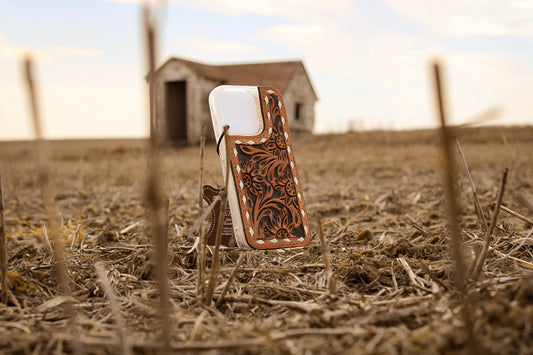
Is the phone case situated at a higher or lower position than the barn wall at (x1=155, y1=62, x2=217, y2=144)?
lower

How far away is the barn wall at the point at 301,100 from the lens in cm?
1823

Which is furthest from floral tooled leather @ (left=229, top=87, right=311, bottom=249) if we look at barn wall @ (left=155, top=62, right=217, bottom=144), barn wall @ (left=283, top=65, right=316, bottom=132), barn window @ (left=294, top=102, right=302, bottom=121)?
barn window @ (left=294, top=102, right=302, bottom=121)

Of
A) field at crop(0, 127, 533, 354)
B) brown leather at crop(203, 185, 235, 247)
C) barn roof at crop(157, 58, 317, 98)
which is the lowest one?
field at crop(0, 127, 533, 354)

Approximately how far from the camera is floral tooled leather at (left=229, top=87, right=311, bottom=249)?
124 inches

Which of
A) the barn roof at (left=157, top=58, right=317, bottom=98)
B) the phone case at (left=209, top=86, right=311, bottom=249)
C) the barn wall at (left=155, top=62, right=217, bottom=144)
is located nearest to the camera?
the phone case at (left=209, top=86, right=311, bottom=249)

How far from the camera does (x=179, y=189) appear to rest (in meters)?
7.10

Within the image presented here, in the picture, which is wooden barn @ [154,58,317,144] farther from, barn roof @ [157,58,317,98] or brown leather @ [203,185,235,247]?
brown leather @ [203,185,235,247]

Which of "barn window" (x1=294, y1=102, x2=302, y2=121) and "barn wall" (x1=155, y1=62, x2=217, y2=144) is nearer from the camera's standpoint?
"barn wall" (x1=155, y1=62, x2=217, y2=144)

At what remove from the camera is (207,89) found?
1820 cm

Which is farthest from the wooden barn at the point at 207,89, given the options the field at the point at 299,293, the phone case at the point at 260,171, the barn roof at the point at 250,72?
the phone case at the point at 260,171

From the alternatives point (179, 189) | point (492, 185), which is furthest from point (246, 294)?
point (492, 185)

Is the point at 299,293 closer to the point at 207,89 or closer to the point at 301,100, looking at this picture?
the point at 207,89

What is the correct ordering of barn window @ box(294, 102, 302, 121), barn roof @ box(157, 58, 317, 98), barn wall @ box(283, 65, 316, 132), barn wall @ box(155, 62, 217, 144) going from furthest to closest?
barn window @ box(294, 102, 302, 121) → barn wall @ box(283, 65, 316, 132) → barn roof @ box(157, 58, 317, 98) → barn wall @ box(155, 62, 217, 144)

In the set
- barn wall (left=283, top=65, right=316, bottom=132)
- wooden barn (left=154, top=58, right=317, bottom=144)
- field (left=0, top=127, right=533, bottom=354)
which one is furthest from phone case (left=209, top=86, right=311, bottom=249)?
barn wall (left=283, top=65, right=316, bottom=132)
